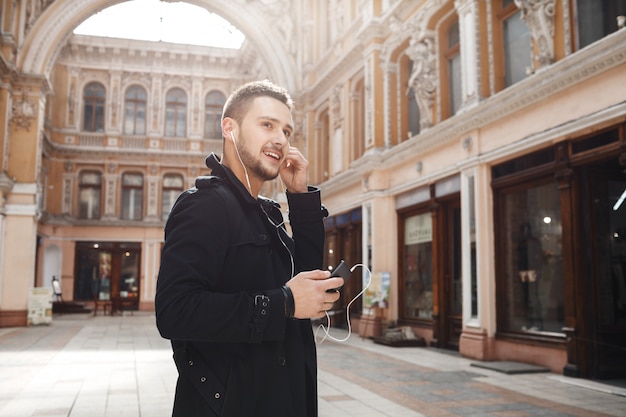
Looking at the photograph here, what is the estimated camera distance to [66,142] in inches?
1192

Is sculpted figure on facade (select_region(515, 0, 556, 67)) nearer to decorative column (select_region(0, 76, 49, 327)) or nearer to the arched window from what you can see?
the arched window

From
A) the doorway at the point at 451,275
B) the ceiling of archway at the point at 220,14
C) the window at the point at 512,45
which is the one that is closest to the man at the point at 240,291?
the window at the point at 512,45

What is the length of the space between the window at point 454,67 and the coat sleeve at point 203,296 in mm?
12180

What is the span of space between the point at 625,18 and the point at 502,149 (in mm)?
3082

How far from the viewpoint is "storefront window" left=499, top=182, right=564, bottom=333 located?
32.5ft

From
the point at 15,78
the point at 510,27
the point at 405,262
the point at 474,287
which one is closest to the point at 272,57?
the point at 15,78

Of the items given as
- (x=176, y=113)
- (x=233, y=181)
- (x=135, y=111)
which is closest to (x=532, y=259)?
(x=233, y=181)

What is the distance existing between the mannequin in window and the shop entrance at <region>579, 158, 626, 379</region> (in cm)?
130

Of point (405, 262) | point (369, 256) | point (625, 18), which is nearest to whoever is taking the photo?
point (625, 18)

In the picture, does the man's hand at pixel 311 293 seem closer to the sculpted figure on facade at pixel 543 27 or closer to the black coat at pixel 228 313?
the black coat at pixel 228 313

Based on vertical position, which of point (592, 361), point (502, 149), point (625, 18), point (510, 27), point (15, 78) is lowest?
point (592, 361)

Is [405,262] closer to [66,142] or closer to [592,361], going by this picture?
[592,361]

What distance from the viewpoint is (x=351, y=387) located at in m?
8.42

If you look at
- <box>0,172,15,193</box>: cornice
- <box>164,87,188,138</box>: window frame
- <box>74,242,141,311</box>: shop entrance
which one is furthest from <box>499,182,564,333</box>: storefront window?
<box>164,87,188,138</box>: window frame
